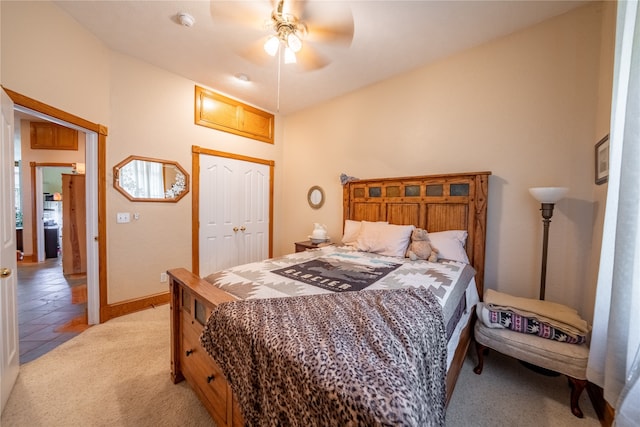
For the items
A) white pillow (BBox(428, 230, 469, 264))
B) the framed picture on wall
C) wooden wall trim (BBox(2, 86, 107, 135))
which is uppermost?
wooden wall trim (BBox(2, 86, 107, 135))

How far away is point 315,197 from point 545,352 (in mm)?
3049

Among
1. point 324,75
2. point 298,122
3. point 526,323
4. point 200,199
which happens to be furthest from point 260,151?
point 526,323

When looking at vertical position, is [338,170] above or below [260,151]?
below

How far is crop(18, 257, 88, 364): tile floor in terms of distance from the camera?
85.8 inches

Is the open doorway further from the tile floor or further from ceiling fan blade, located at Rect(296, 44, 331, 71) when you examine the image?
ceiling fan blade, located at Rect(296, 44, 331, 71)

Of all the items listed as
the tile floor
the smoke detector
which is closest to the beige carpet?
the tile floor

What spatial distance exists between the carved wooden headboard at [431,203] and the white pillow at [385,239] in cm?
25

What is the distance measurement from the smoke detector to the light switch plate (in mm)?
2043

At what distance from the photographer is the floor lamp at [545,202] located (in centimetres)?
182

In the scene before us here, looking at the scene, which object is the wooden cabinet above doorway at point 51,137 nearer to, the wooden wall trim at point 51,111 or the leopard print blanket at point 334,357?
the wooden wall trim at point 51,111

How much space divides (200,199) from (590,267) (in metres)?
4.12

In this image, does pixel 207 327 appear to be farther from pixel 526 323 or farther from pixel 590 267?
pixel 590 267

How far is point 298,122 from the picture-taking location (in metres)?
4.15

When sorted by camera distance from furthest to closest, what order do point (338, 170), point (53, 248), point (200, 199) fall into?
1. point (53, 248)
2. point (338, 170)
3. point (200, 199)
